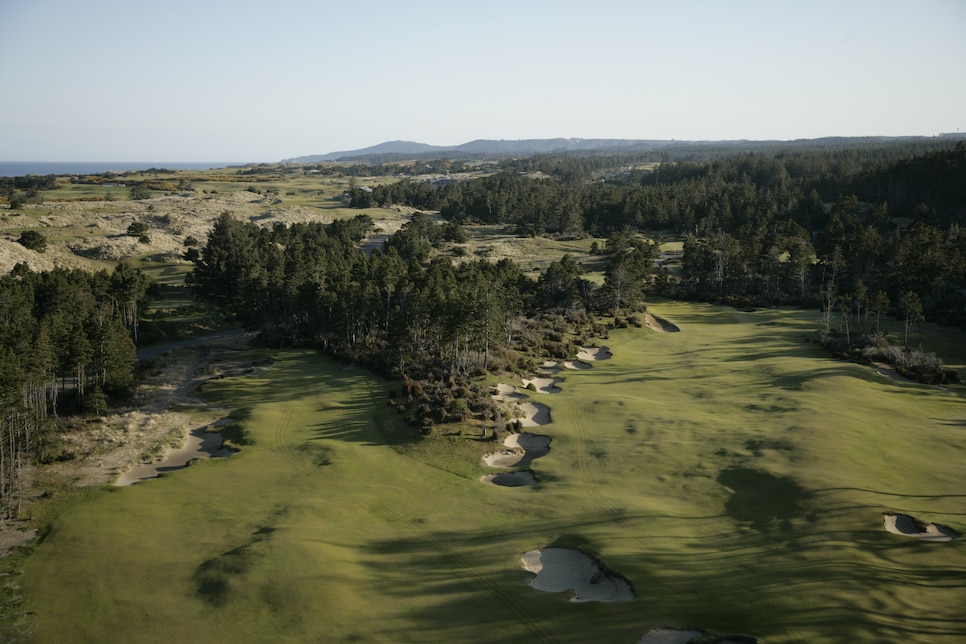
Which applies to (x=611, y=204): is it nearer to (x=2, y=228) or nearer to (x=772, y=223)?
(x=772, y=223)

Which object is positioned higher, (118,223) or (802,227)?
(118,223)

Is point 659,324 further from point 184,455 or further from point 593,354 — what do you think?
point 184,455

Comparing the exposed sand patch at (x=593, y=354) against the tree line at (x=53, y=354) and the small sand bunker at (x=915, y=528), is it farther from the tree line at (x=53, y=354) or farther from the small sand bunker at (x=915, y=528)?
the tree line at (x=53, y=354)

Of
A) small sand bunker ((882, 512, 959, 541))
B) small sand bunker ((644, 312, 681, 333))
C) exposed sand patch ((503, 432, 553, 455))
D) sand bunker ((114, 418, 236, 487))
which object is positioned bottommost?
A: sand bunker ((114, 418, 236, 487))

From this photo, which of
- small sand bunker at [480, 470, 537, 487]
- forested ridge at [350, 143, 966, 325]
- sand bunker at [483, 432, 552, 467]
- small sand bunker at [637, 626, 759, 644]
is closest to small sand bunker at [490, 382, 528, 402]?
sand bunker at [483, 432, 552, 467]

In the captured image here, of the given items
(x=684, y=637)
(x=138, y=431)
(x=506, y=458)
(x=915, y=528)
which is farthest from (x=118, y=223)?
(x=915, y=528)

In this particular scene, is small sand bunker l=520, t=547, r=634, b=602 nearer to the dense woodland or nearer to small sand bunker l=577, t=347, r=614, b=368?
the dense woodland
